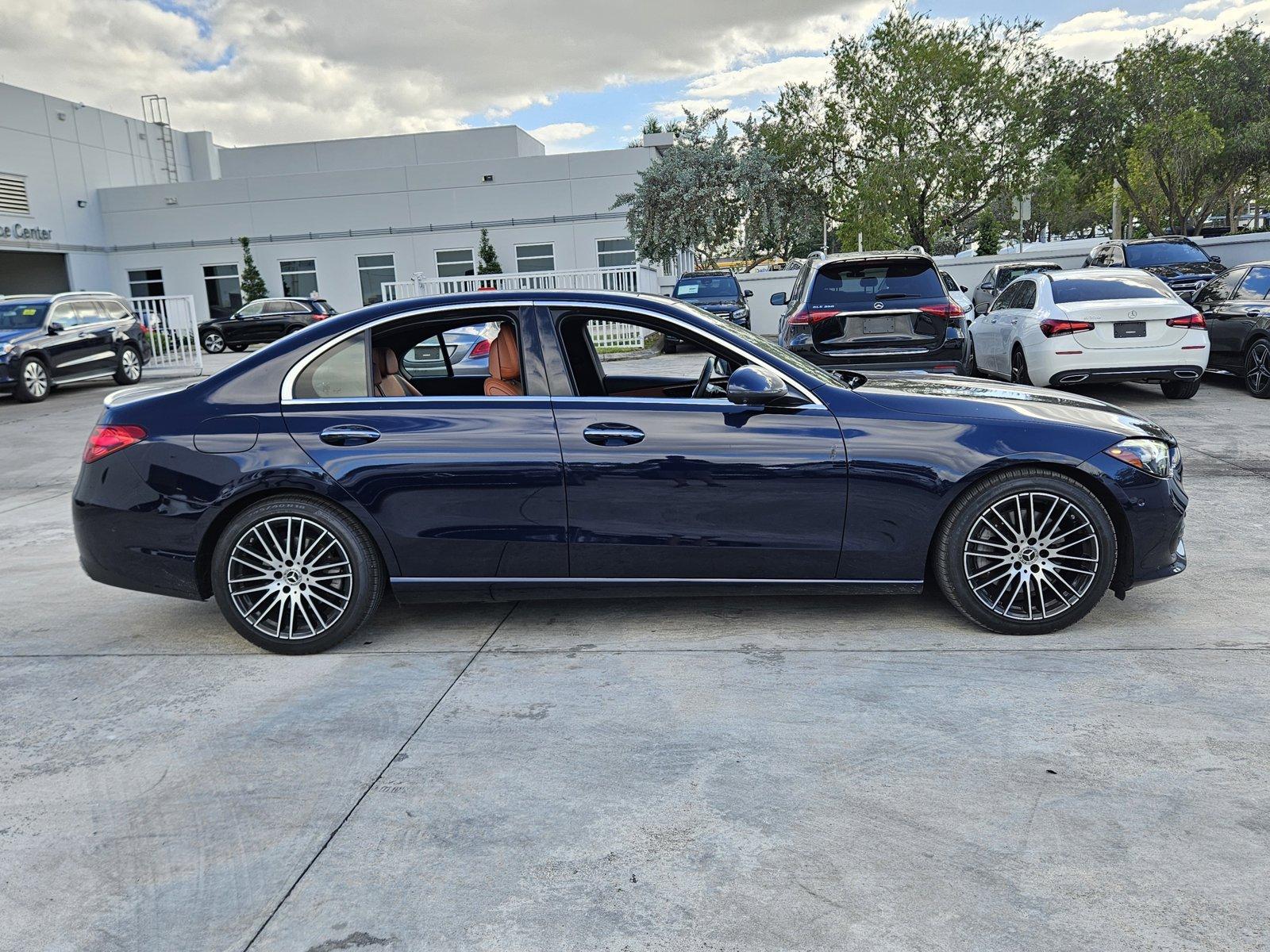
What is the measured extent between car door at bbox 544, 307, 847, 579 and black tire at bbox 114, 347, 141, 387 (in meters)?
17.8

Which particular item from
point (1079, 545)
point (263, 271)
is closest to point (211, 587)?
point (1079, 545)

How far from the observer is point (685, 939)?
8.22ft

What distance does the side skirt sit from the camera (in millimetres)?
4543

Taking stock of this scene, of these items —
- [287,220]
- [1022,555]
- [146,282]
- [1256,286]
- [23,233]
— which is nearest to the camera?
[1022,555]

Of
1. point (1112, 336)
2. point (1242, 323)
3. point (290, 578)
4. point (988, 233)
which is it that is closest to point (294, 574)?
point (290, 578)

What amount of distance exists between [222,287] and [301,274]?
320 centimetres

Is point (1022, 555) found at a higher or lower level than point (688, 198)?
lower

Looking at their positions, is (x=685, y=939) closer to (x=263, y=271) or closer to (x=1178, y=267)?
(x=1178, y=267)

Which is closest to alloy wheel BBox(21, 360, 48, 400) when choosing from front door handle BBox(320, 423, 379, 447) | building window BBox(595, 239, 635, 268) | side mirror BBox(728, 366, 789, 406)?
front door handle BBox(320, 423, 379, 447)

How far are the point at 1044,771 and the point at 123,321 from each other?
20455 mm

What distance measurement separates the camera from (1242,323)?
40.5ft

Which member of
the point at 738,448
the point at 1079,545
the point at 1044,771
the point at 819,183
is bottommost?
the point at 1044,771

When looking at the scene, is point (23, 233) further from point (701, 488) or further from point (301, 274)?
point (701, 488)

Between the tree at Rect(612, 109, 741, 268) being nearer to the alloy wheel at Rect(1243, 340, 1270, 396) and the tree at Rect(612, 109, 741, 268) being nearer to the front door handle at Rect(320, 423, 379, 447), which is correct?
the alloy wheel at Rect(1243, 340, 1270, 396)
